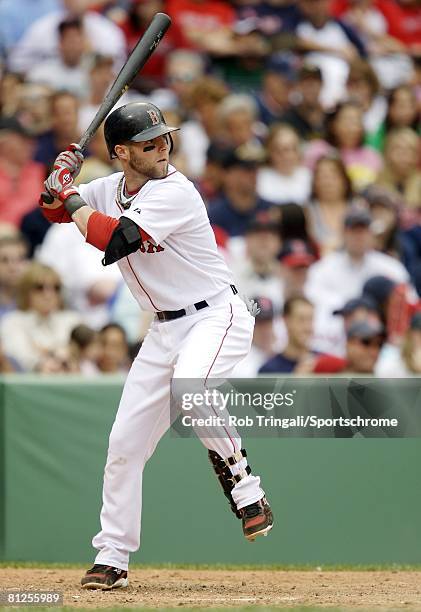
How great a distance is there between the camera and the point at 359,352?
22.9 ft

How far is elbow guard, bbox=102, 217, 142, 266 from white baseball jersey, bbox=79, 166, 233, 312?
14 cm

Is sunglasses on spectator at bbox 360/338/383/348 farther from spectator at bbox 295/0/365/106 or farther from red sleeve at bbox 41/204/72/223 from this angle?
spectator at bbox 295/0/365/106

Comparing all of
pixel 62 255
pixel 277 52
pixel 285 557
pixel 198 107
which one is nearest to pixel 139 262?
pixel 285 557

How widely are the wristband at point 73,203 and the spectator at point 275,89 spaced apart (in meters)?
5.11

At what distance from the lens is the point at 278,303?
8125 millimetres

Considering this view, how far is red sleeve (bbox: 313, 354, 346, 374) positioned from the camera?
7.02 m

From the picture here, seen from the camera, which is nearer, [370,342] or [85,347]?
[370,342]

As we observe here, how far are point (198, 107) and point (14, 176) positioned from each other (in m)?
1.65

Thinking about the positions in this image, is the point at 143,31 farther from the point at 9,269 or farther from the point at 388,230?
the point at 9,269

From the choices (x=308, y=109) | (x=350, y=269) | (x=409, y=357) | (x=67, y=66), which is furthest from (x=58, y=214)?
(x=308, y=109)

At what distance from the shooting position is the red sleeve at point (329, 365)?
702cm

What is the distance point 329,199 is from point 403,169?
91cm

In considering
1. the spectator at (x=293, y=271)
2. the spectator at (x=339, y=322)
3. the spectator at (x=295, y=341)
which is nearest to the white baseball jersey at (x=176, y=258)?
the spectator at (x=295, y=341)

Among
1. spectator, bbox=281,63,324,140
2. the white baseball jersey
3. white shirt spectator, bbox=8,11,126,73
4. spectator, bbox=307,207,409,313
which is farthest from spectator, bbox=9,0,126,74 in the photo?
the white baseball jersey
